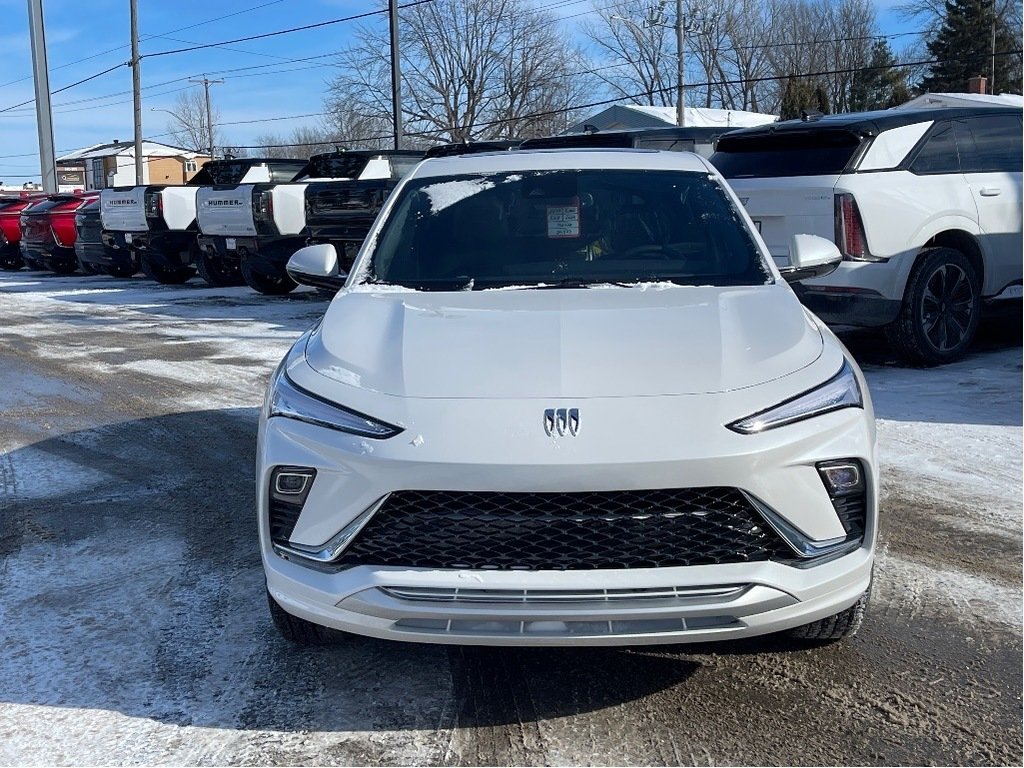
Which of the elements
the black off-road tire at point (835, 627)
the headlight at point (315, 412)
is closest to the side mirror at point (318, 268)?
the headlight at point (315, 412)

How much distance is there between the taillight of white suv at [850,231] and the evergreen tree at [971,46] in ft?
161

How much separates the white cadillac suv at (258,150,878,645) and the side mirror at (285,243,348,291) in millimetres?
1174

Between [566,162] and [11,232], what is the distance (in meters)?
23.0

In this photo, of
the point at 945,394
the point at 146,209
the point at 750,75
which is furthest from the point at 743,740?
the point at 750,75

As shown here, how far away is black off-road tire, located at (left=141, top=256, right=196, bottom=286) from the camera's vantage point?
18025 mm

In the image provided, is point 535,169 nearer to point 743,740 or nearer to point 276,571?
point 276,571

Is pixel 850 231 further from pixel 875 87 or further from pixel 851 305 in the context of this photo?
pixel 875 87

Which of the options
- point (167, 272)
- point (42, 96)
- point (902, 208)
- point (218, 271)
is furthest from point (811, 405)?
point (42, 96)

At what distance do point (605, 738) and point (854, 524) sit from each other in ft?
2.88

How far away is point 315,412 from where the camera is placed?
2.95m

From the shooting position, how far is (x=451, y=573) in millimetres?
2662

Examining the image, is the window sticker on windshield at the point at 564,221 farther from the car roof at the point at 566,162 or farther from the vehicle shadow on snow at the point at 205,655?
the vehicle shadow on snow at the point at 205,655

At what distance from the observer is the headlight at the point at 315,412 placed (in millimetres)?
2803

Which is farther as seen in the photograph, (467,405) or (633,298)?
(633,298)
